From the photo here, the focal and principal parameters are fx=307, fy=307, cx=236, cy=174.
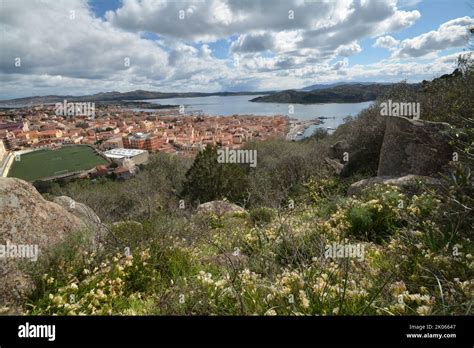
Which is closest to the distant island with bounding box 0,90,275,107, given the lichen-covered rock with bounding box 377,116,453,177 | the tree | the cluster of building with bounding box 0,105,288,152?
the cluster of building with bounding box 0,105,288,152

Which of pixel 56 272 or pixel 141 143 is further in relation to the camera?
pixel 141 143

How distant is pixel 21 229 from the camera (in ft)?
9.52

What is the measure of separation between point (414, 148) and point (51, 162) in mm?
7221

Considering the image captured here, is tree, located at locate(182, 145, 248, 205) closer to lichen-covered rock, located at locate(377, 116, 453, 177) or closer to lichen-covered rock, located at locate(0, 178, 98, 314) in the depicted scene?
lichen-covered rock, located at locate(377, 116, 453, 177)

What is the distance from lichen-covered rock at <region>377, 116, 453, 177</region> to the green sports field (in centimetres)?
634

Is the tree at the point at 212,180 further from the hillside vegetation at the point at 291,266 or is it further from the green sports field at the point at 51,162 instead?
the green sports field at the point at 51,162

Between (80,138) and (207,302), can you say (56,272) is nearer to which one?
(207,302)

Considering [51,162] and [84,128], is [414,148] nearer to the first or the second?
[84,128]

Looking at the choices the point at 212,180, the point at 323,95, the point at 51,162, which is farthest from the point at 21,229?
the point at 212,180

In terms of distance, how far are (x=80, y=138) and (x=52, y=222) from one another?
1.52 metres

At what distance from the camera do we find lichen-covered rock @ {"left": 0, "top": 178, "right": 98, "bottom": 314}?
99.8 inches

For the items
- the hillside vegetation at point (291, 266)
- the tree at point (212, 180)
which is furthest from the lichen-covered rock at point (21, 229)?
the tree at point (212, 180)
